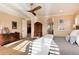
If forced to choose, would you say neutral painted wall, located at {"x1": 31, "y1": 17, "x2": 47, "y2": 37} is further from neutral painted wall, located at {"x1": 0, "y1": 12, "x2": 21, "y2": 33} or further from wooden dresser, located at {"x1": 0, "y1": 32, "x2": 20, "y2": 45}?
wooden dresser, located at {"x1": 0, "y1": 32, "x2": 20, "y2": 45}

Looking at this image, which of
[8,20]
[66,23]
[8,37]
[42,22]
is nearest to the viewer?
[66,23]

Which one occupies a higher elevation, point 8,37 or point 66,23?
point 66,23

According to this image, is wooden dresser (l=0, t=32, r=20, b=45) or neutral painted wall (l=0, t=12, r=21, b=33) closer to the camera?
neutral painted wall (l=0, t=12, r=21, b=33)

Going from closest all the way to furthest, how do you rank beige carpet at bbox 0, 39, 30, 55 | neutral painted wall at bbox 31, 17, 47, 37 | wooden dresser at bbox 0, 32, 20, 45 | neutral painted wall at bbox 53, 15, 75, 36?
beige carpet at bbox 0, 39, 30, 55 < neutral painted wall at bbox 53, 15, 75, 36 < neutral painted wall at bbox 31, 17, 47, 37 < wooden dresser at bbox 0, 32, 20, 45

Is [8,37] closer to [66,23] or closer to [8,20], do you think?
[8,20]

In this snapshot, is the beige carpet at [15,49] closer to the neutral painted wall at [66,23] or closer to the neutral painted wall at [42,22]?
the neutral painted wall at [42,22]

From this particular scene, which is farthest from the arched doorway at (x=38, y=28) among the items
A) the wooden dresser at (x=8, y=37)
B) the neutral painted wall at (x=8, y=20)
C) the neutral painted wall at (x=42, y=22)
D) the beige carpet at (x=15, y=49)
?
the wooden dresser at (x=8, y=37)

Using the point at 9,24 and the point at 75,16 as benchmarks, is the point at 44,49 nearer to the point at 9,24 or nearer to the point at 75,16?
the point at 75,16

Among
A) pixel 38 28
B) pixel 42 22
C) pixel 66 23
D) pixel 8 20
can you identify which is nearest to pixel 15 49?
pixel 38 28

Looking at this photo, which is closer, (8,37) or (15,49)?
(15,49)

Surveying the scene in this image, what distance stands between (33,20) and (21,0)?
216 cm

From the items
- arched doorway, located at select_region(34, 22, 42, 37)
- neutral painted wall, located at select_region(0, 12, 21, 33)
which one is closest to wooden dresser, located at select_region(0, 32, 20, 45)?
neutral painted wall, located at select_region(0, 12, 21, 33)

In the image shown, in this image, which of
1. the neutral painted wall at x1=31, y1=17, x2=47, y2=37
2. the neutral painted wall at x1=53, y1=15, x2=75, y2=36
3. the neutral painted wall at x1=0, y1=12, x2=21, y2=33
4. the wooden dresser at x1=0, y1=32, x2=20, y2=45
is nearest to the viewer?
the neutral painted wall at x1=53, y1=15, x2=75, y2=36
